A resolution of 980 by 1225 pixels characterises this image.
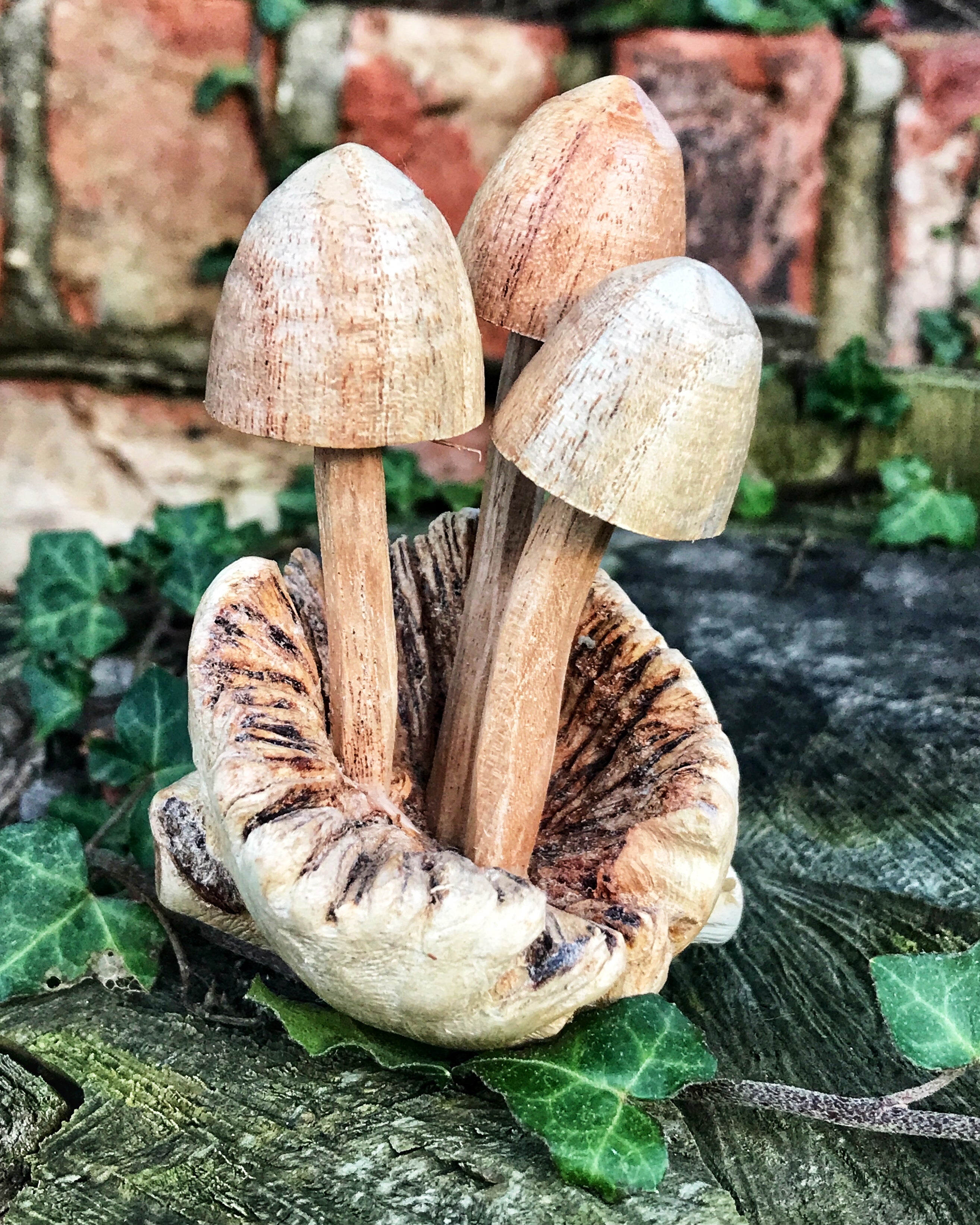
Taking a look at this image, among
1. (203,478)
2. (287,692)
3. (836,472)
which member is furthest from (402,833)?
(836,472)

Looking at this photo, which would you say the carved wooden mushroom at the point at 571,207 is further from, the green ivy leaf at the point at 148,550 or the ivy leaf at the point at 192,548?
the green ivy leaf at the point at 148,550

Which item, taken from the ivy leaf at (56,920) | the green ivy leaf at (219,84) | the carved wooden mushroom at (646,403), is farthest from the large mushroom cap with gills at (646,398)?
the green ivy leaf at (219,84)

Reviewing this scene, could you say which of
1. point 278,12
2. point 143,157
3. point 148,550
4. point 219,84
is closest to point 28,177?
point 143,157

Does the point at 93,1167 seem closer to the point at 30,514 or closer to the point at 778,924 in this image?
the point at 778,924

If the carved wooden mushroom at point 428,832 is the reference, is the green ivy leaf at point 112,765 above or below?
below

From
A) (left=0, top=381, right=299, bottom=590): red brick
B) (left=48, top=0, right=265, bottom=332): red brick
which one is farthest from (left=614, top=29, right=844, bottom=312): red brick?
(left=0, top=381, right=299, bottom=590): red brick
